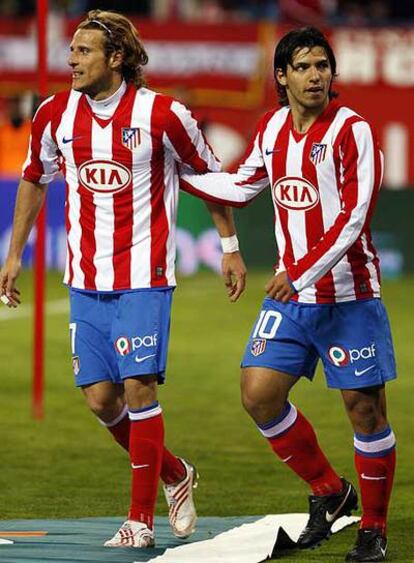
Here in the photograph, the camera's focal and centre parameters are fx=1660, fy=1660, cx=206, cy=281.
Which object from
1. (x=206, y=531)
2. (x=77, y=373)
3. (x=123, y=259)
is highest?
(x=123, y=259)

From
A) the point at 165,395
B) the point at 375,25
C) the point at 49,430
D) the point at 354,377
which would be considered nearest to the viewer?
the point at 354,377

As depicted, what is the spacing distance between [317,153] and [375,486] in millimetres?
1283

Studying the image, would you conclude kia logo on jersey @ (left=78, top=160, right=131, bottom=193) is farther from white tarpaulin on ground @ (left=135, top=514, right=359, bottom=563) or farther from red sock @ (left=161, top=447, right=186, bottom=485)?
white tarpaulin on ground @ (left=135, top=514, right=359, bottom=563)

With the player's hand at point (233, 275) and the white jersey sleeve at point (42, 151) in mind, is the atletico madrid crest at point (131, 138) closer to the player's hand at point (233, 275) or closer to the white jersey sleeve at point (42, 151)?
the white jersey sleeve at point (42, 151)

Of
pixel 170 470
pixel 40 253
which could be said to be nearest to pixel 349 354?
pixel 170 470

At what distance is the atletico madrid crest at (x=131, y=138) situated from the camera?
21.0 ft

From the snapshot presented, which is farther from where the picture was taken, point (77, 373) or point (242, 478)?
point (242, 478)

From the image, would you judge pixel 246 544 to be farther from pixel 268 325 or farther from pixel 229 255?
pixel 229 255

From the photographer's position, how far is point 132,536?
6.27 metres

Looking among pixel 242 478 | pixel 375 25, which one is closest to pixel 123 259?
pixel 242 478

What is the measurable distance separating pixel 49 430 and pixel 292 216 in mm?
3983

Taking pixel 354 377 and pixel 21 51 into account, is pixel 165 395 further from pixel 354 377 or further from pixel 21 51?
pixel 21 51

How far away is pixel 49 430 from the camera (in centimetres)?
983

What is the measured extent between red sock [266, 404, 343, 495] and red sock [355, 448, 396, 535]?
0.89ft
